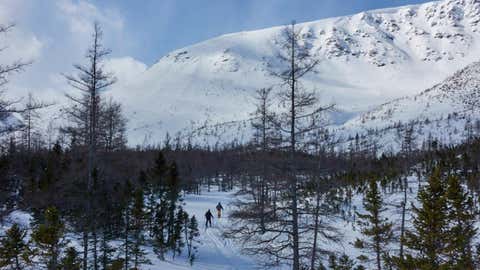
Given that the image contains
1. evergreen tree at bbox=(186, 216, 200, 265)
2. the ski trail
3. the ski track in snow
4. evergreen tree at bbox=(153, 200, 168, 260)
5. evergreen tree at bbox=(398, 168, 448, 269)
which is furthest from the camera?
evergreen tree at bbox=(186, 216, 200, 265)

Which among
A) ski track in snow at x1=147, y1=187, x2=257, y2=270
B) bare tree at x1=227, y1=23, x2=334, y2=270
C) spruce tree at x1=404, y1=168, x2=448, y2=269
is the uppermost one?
bare tree at x1=227, y1=23, x2=334, y2=270

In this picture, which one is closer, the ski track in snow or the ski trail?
the ski track in snow

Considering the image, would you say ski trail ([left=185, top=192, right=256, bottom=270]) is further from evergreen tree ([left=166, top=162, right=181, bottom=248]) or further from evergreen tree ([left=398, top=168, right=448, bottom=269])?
evergreen tree ([left=398, top=168, right=448, bottom=269])

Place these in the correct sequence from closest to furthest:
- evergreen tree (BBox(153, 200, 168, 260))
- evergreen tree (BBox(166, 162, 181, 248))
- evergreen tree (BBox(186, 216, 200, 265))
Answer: evergreen tree (BBox(153, 200, 168, 260)) < evergreen tree (BBox(186, 216, 200, 265)) < evergreen tree (BBox(166, 162, 181, 248))

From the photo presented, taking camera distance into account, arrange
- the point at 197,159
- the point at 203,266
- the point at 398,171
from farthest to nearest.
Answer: the point at 197,159 → the point at 398,171 → the point at 203,266

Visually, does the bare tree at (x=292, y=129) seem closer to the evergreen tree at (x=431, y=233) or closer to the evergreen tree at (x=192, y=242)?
the evergreen tree at (x=431, y=233)

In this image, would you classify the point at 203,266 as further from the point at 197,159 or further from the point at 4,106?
the point at 197,159

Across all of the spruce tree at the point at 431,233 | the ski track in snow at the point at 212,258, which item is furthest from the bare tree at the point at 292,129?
the ski track in snow at the point at 212,258

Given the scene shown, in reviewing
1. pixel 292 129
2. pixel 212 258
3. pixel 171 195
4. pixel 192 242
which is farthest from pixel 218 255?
pixel 292 129

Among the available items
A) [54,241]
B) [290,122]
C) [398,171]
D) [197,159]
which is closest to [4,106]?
[290,122]

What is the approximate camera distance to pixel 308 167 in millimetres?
11883

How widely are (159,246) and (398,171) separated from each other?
210 feet

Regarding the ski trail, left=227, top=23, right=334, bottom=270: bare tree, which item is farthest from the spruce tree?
the ski trail

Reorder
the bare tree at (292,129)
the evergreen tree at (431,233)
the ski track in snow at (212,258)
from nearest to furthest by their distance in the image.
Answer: the bare tree at (292,129) < the evergreen tree at (431,233) < the ski track in snow at (212,258)
